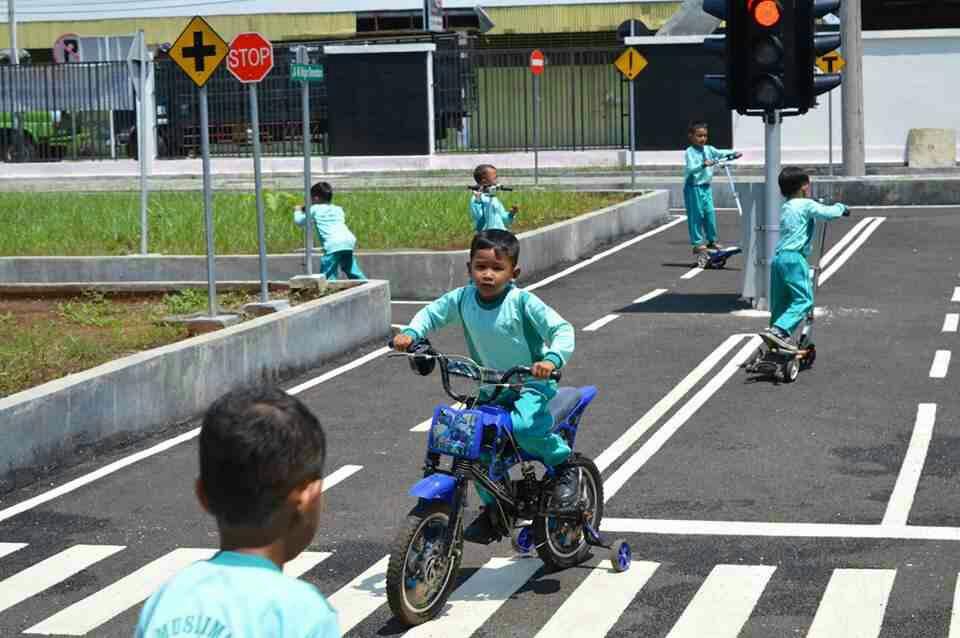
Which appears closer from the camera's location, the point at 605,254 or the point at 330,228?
the point at 330,228

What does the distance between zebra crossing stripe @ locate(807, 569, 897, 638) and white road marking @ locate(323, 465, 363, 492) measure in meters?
3.54

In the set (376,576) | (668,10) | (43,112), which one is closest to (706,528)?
(376,576)

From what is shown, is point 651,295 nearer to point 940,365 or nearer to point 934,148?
point 940,365

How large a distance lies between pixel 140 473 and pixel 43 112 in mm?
38165

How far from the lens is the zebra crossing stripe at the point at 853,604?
7621 mm

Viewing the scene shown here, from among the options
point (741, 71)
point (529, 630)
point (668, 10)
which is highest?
point (668, 10)

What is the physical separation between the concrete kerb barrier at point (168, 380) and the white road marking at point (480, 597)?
3.63 m

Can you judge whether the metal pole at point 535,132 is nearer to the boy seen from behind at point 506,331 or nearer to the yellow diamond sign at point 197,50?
the yellow diamond sign at point 197,50

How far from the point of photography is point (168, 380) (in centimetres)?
1304

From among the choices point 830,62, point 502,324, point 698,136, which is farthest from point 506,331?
point 830,62

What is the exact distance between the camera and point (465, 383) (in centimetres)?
1497

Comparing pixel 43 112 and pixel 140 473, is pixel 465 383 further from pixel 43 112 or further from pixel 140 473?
pixel 43 112

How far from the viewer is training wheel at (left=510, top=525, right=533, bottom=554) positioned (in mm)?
8500

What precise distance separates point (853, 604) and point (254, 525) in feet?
17.8
